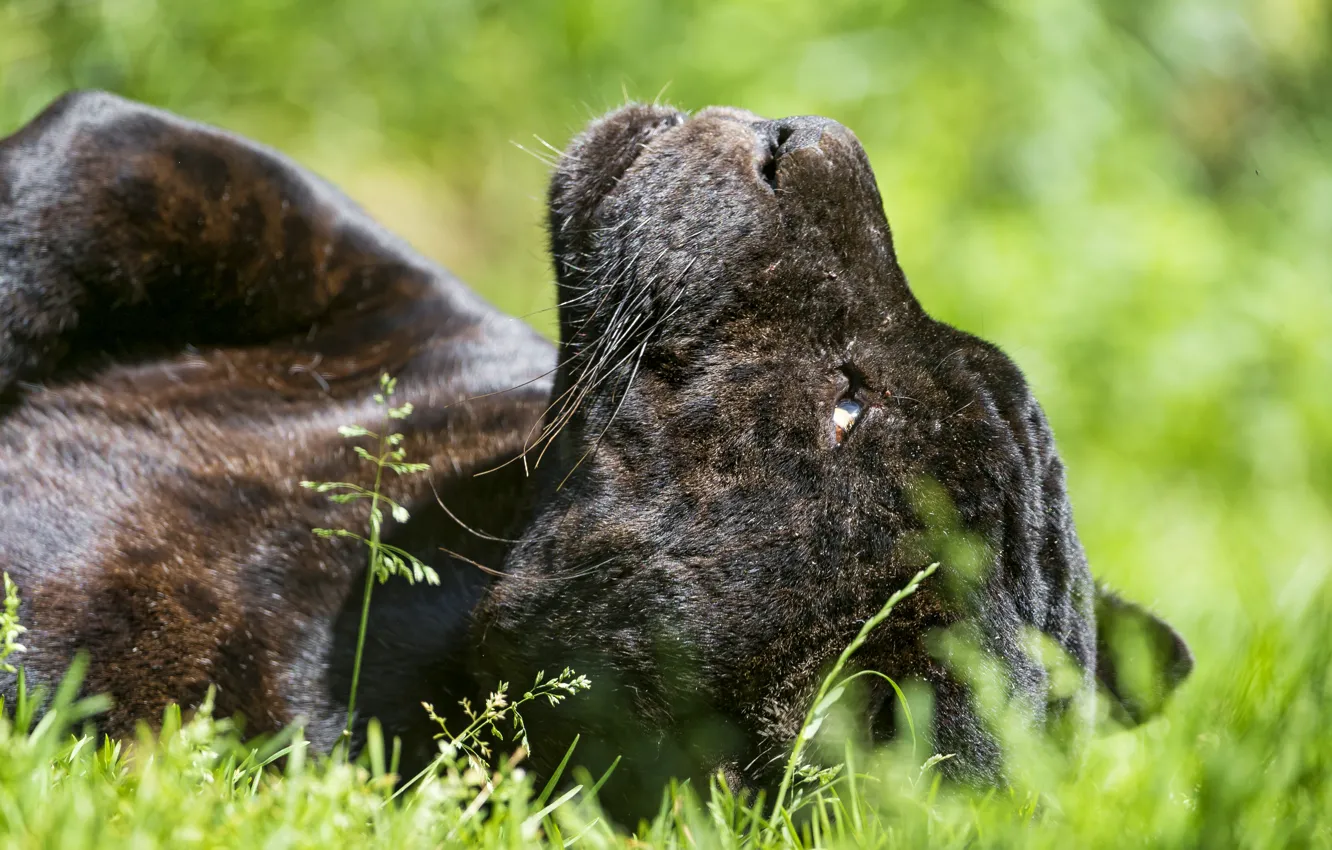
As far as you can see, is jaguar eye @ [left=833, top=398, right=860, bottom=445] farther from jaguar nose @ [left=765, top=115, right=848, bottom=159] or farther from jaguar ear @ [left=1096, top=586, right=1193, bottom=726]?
jaguar ear @ [left=1096, top=586, right=1193, bottom=726]

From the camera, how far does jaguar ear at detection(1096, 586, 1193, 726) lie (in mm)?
2656

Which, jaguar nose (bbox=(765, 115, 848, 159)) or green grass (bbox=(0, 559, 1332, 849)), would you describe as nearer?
green grass (bbox=(0, 559, 1332, 849))

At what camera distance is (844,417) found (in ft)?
7.85

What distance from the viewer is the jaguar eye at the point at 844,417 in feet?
7.79

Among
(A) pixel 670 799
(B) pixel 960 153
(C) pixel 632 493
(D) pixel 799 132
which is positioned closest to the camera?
(A) pixel 670 799

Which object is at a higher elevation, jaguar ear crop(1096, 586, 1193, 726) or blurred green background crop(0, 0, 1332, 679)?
blurred green background crop(0, 0, 1332, 679)

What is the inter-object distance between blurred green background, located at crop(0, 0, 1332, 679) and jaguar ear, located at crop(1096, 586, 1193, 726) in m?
2.91

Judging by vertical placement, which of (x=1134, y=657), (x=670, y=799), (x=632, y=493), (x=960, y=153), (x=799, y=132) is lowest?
(x=670, y=799)

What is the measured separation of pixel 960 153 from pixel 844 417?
4580 mm

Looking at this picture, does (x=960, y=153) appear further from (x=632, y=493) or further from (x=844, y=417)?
(x=632, y=493)

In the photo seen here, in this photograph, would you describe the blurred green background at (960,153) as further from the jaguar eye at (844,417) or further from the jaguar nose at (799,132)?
the jaguar eye at (844,417)

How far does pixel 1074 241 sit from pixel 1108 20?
1.68 m

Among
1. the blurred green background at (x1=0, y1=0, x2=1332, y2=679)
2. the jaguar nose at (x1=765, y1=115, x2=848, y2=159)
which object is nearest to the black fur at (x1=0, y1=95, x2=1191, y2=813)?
the jaguar nose at (x1=765, y1=115, x2=848, y2=159)

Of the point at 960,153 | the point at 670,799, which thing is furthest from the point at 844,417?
the point at 960,153
